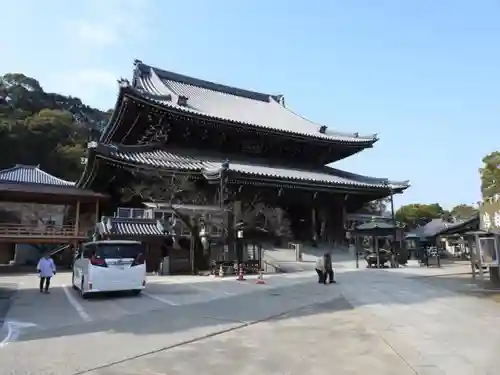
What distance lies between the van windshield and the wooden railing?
45.8 ft

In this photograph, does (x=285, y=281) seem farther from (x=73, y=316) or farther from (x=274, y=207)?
(x=274, y=207)

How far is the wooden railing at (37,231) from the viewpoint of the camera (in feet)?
78.8

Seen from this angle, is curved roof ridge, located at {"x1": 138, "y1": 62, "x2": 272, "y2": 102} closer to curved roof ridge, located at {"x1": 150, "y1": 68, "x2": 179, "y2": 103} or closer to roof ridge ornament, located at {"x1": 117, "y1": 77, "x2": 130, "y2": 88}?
curved roof ridge, located at {"x1": 150, "y1": 68, "x2": 179, "y2": 103}

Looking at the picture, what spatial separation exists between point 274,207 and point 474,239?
14224 mm

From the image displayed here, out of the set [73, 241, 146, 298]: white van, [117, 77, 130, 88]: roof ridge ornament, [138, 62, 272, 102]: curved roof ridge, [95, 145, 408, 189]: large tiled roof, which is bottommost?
[73, 241, 146, 298]: white van

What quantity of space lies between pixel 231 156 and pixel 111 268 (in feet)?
56.7

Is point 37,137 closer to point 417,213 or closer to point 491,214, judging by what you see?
point 491,214

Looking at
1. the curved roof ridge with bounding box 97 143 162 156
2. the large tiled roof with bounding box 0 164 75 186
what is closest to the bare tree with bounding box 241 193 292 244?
the curved roof ridge with bounding box 97 143 162 156

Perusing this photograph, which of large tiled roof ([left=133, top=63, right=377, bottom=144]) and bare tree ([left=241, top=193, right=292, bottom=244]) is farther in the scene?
large tiled roof ([left=133, top=63, right=377, bottom=144])

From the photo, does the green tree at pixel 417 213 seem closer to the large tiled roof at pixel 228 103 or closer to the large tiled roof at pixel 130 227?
the large tiled roof at pixel 228 103

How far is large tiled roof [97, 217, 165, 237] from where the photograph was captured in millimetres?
20767

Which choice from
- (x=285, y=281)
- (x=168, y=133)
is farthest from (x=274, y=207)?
(x=285, y=281)

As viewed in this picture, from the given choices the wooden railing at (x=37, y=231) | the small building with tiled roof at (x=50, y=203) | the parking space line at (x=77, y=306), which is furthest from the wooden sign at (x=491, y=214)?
the wooden railing at (x=37, y=231)

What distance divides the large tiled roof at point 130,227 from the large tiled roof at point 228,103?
9.03 m
